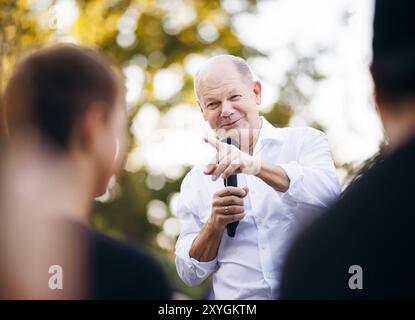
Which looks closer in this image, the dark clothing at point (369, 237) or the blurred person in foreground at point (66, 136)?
the dark clothing at point (369, 237)

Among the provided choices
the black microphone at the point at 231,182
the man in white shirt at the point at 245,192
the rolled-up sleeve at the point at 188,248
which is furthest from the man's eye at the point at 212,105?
the rolled-up sleeve at the point at 188,248

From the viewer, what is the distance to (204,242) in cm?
198

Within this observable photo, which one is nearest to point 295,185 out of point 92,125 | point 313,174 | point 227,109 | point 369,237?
point 313,174

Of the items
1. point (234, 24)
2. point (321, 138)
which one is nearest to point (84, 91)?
point (321, 138)

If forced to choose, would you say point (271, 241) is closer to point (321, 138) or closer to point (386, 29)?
point (321, 138)

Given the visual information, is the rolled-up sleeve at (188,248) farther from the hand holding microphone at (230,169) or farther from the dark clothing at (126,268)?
the dark clothing at (126,268)

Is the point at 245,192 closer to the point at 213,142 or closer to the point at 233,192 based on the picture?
the point at 233,192

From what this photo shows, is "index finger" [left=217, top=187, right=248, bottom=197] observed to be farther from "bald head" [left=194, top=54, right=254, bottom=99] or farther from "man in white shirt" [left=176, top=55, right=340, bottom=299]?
"bald head" [left=194, top=54, right=254, bottom=99]

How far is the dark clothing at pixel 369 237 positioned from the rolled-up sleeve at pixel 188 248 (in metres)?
0.92

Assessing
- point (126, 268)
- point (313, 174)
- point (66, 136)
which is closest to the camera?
point (126, 268)

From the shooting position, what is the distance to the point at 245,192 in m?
1.99

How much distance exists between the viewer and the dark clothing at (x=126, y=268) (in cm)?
131

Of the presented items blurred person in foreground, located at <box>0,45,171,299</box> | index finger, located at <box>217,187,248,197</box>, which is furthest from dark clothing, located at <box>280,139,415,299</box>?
index finger, located at <box>217,187,248,197</box>

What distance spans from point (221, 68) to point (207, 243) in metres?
0.45
